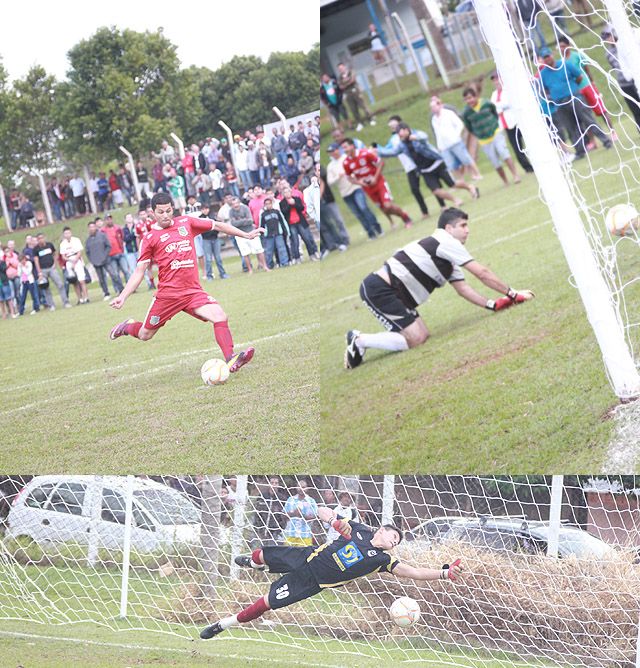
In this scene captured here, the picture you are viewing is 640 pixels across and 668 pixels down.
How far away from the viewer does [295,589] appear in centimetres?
509

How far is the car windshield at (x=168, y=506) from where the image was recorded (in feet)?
20.6

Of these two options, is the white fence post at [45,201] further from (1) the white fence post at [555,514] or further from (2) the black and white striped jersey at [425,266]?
(1) the white fence post at [555,514]

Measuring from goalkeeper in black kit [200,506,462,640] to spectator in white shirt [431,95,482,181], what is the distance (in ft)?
14.6

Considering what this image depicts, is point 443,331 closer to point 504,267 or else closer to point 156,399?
point 504,267

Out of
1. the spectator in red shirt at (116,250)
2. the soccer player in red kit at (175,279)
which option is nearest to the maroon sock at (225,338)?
the soccer player in red kit at (175,279)

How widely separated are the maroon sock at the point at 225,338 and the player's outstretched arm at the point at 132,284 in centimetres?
52

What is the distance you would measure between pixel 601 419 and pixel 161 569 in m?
2.72

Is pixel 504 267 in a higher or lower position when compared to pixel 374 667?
higher

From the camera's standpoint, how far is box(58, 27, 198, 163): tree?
6168mm

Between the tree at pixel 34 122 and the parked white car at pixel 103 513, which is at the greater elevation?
the tree at pixel 34 122

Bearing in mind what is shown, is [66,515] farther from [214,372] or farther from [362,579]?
[362,579]

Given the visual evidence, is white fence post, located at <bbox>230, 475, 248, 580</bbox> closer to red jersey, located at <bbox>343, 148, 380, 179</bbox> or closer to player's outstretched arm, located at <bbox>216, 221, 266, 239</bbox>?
player's outstretched arm, located at <bbox>216, 221, 266, 239</bbox>

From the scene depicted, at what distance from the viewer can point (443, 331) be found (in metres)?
6.51

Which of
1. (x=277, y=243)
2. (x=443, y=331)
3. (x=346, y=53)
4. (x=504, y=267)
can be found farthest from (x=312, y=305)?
(x=346, y=53)
